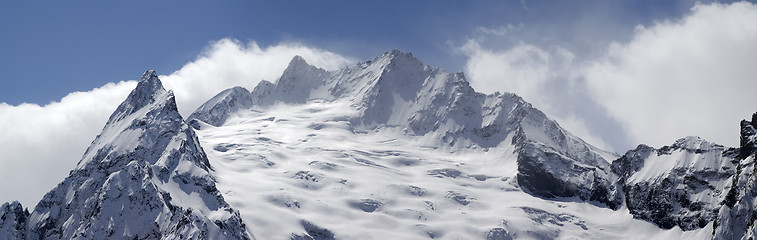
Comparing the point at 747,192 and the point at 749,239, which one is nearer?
the point at 749,239

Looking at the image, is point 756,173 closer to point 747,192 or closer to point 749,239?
point 747,192

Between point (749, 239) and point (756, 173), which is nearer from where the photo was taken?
point (749, 239)

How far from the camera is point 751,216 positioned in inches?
7628

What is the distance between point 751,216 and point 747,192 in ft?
21.7

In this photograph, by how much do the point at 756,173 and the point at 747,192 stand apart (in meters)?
5.08

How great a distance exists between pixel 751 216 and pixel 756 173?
1120 centimetres

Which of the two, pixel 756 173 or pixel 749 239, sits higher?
pixel 756 173

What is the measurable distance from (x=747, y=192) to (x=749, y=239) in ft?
57.2

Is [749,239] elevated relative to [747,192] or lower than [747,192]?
lower

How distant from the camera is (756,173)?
199m

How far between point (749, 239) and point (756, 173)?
2143 cm

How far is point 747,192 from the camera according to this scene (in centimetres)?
19788

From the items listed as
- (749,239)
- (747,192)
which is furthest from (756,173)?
(749,239)
